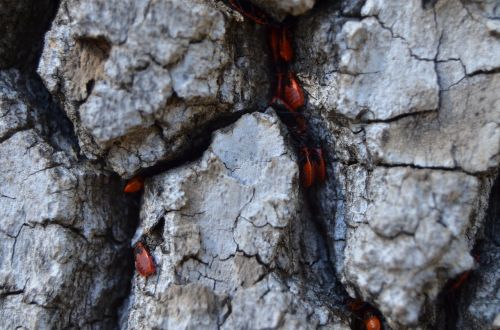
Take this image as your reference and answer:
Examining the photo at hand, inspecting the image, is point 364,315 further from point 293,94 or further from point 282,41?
point 282,41

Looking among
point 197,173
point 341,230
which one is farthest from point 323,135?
point 197,173

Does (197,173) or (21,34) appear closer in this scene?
(197,173)

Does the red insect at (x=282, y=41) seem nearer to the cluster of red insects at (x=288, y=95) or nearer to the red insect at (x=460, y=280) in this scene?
the cluster of red insects at (x=288, y=95)

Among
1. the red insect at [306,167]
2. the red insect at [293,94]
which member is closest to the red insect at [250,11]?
the red insect at [293,94]

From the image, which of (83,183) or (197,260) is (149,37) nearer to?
(83,183)

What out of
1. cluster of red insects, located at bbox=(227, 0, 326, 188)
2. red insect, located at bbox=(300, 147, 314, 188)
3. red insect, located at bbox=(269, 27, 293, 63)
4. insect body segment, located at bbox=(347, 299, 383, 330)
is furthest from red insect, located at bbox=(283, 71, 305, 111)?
insect body segment, located at bbox=(347, 299, 383, 330)

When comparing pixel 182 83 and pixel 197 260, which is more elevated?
pixel 182 83
